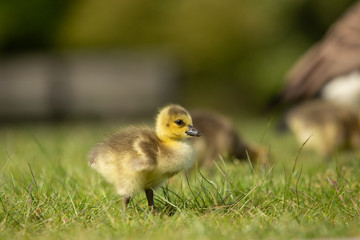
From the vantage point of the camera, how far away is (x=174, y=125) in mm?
2984

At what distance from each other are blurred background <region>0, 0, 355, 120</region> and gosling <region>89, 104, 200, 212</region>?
34.5ft

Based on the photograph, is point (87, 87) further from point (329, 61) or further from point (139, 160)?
point (139, 160)

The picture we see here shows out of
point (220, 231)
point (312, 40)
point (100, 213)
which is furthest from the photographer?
point (312, 40)

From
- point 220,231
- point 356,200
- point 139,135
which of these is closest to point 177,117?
point 139,135

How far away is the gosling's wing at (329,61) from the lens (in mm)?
5621

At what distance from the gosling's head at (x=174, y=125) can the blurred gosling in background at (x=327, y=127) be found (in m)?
2.39

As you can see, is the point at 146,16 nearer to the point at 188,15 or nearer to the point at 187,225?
the point at 188,15

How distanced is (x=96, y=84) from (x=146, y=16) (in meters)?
4.01

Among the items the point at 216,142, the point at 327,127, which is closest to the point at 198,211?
the point at 216,142

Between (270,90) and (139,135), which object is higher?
(139,135)

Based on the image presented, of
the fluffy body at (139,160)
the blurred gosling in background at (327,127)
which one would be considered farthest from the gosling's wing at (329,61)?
the fluffy body at (139,160)

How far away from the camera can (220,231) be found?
252 cm

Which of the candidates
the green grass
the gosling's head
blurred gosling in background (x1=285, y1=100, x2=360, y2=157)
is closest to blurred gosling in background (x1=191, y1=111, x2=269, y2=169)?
blurred gosling in background (x1=285, y1=100, x2=360, y2=157)

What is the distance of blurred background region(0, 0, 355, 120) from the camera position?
13.8m
